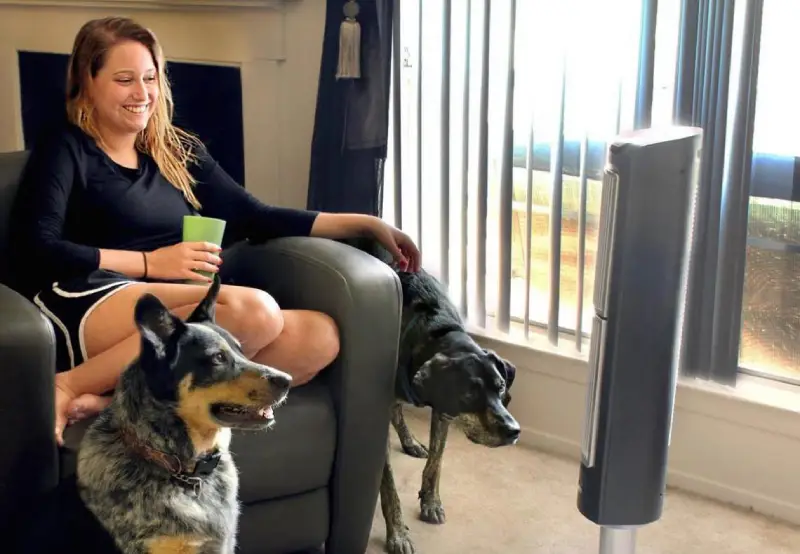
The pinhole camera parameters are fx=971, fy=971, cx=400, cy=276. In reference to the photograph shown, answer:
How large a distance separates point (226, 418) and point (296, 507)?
0.50 metres

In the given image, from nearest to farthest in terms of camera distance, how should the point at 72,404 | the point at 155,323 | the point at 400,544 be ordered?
1. the point at 155,323
2. the point at 72,404
3. the point at 400,544

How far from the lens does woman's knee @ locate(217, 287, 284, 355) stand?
184 cm

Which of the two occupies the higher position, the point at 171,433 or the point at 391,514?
the point at 171,433

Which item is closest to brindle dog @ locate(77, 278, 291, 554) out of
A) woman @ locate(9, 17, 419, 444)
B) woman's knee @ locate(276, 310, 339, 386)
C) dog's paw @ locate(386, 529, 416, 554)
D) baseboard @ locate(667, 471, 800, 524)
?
woman @ locate(9, 17, 419, 444)

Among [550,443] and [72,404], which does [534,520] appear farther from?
[72,404]

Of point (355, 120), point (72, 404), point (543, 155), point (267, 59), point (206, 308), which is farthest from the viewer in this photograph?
point (267, 59)

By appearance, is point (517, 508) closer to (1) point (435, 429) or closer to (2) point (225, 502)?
(1) point (435, 429)

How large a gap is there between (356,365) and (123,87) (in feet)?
2.54

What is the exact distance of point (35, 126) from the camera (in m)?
3.79

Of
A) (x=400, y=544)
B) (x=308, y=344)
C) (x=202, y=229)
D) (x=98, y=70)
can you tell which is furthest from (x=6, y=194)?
(x=400, y=544)

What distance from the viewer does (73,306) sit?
1925 mm

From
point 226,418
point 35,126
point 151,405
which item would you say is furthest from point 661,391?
point 35,126

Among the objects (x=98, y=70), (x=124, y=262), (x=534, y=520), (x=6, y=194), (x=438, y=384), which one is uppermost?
(x=98, y=70)

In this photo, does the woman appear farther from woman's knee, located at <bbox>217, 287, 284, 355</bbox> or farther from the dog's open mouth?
the dog's open mouth
